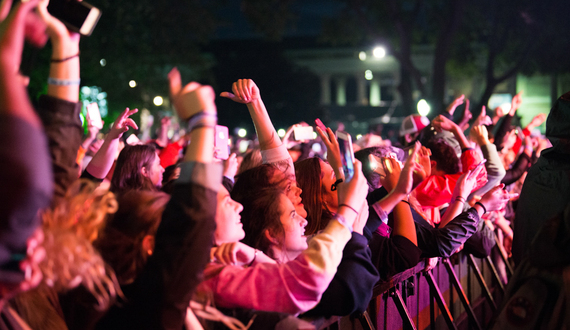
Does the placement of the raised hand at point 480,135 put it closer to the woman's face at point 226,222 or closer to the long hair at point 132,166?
the long hair at point 132,166

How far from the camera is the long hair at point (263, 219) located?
283 cm

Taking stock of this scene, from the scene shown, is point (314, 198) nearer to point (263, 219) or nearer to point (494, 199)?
point (263, 219)

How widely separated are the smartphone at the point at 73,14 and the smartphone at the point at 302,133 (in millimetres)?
3711

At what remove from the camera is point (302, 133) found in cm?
553

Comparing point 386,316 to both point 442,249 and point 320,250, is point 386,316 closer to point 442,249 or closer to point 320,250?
point 442,249

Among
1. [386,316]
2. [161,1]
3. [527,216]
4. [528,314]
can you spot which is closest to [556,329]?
[528,314]

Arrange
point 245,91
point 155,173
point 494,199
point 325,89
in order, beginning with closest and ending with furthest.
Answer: point 245,91 → point 494,199 → point 155,173 → point 325,89

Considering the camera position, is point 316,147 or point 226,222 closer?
point 226,222

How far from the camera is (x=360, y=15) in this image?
20500 millimetres

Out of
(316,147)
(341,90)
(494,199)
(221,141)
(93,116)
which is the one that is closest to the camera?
(494,199)

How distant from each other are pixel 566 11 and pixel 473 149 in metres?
16.1

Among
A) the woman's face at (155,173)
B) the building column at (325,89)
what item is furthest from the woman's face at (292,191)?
the building column at (325,89)

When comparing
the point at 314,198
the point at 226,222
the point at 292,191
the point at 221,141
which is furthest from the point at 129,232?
the point at 221,141

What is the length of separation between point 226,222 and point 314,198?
3.62 ft
